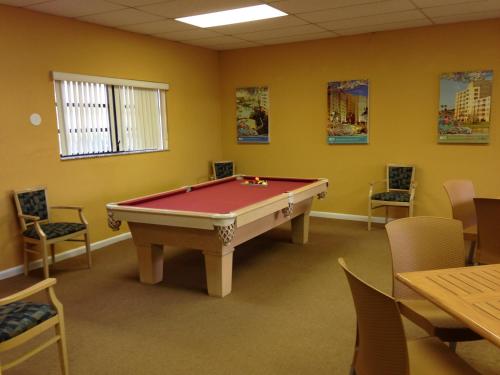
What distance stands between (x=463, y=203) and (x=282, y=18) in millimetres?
2780

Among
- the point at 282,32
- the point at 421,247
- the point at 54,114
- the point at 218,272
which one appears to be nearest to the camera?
the point at 421,247

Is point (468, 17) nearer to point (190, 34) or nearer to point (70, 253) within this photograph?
point (190, 34)

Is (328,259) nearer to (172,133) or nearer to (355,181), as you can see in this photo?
(355,181)

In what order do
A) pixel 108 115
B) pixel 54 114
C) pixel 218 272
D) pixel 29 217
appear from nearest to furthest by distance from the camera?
pixel 218 272, pixel 29 217, pixel 54 114, pixel 108 115

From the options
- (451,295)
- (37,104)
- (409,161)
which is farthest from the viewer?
(409,161)

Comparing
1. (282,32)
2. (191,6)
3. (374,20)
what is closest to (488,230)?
(374,20)

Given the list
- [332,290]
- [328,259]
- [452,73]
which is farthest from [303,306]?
[452,73]

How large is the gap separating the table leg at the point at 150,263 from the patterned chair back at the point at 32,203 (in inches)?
47.8

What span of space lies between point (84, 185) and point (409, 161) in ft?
13.6

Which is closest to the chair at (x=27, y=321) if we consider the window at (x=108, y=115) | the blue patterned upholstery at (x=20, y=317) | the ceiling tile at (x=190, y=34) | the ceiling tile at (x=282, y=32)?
the blue patterned upholstery at (x=20, y=317)

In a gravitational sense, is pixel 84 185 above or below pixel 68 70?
below

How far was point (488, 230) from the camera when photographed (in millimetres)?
2979

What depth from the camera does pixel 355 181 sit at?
6.15m

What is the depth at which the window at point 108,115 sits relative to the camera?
4.70 metres
